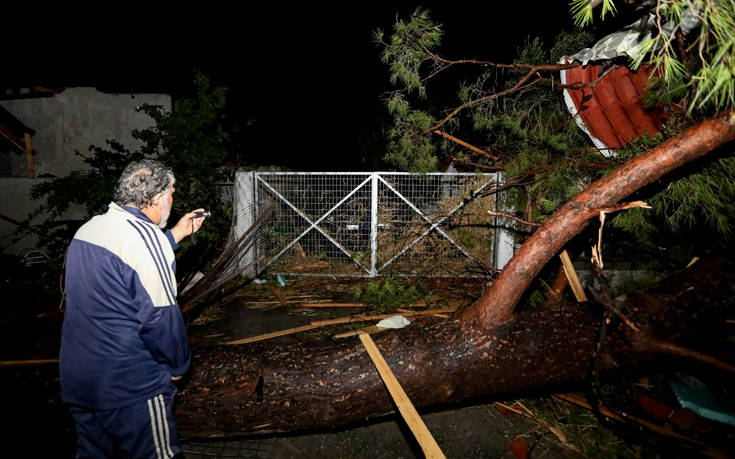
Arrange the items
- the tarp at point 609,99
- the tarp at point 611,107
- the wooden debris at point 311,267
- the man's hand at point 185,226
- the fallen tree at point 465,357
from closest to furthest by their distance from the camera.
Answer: the fallen tree at point 465,357
the man's hand at point 185,226
the tarp at point 609,99
the tarp at point 611,107
the wooden debris at point 311,267

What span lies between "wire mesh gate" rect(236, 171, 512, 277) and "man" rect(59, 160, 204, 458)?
4081 mm

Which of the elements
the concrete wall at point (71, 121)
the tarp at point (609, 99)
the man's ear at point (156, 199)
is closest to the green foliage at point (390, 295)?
the tarp at point (609, 99)

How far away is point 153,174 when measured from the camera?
5.10 feet

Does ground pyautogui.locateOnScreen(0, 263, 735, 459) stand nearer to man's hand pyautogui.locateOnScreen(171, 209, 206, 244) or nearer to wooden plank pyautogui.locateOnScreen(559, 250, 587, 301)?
wooden plank pyautogui.locateOnScreen(559, 250, 587, 301)

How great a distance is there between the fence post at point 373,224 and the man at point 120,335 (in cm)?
415

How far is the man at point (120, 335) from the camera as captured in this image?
1327 millimetres

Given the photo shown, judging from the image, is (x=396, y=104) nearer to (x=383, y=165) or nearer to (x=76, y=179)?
(x=76, y=179)

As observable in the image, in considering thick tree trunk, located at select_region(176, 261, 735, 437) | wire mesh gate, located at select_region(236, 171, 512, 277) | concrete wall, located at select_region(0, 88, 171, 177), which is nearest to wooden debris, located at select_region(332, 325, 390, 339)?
→ thick tree trunk, located at select_region(176, 261, 735, 437)

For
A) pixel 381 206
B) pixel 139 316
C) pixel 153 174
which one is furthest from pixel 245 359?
pixel 381 206

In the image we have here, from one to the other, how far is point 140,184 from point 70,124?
9124mm

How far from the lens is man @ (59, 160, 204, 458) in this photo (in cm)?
133

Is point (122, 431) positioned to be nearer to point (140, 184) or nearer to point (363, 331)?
point (140, 184)

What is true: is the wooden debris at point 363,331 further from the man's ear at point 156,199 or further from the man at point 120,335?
the man's ear at point 156,199

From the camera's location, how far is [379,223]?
5559 millimetres
